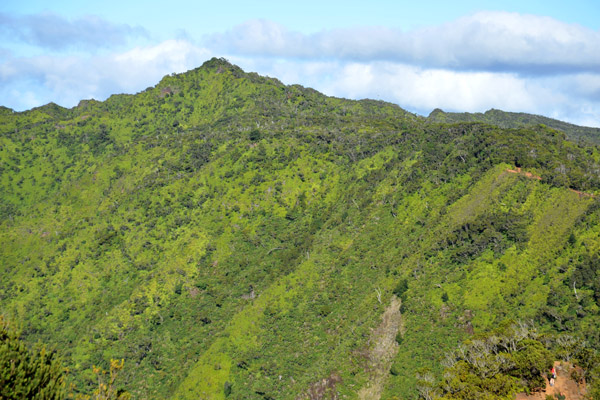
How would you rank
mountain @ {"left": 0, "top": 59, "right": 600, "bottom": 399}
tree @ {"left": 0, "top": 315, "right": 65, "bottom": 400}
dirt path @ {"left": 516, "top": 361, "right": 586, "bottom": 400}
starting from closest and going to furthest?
tree @ {"left": 0, "top": 315, "right": 65, "bottom": 400}, dirt path @ {"left": 516, "top": 361, "right": 586, "bottom": 400}, mountain @ {"left": 0, "top": 59, "right": 600, "bottom": 399}

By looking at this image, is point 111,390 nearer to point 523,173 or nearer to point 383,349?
point 383,349

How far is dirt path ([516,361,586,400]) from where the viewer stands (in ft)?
190

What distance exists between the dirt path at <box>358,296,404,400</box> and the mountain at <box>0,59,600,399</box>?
0.40 metres

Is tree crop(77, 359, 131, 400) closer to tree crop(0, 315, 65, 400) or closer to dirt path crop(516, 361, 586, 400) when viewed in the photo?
tree crop(0, 315, 65, 400)

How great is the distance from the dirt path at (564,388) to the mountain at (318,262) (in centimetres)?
179

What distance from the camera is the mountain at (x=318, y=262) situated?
82000 mm

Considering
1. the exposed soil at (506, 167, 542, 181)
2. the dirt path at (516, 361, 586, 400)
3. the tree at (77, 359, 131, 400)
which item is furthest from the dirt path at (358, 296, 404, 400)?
the tree at (77, 359, 131, 400)

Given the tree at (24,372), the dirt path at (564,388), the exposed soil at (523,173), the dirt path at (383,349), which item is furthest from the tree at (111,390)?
the exposed soil at (523,173)

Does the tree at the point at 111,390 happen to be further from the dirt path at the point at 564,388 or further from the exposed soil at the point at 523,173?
the exposed soil at the point at 523,173

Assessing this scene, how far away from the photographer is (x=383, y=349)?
290 ft

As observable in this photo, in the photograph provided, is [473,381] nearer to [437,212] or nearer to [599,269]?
[599,269]

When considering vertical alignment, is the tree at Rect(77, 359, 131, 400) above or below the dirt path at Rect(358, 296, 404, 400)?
above

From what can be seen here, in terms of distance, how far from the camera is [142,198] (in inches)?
6093

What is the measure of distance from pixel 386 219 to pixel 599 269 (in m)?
50.6
